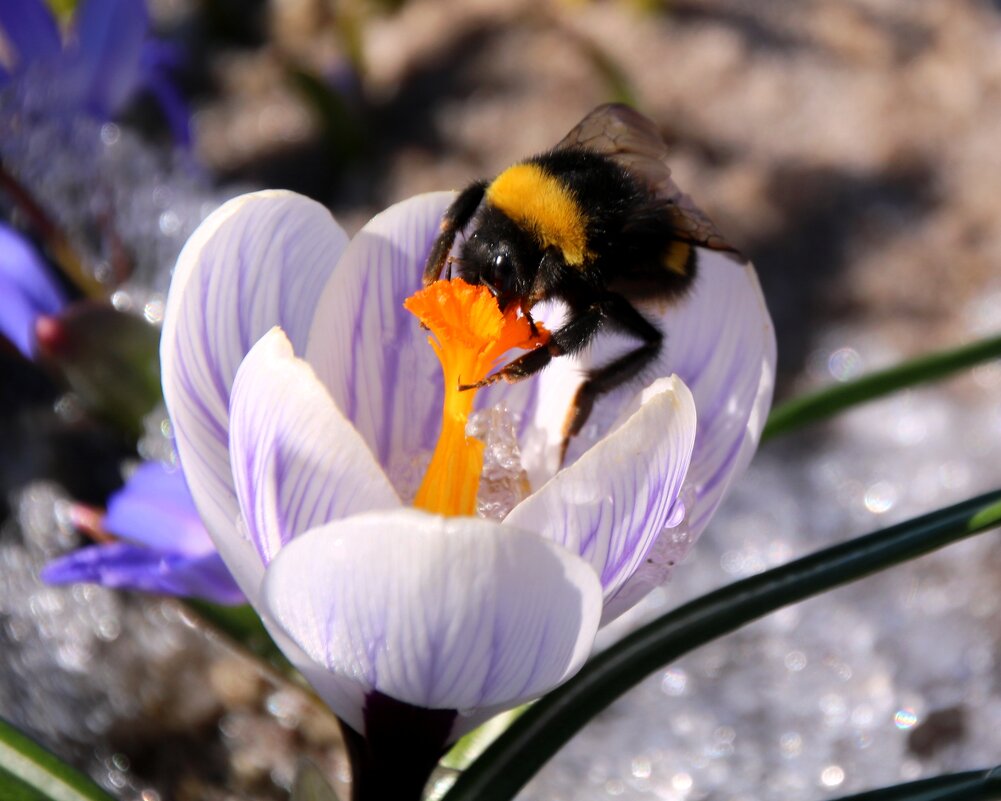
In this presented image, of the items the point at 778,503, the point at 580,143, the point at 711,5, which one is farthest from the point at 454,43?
the point at 580,143

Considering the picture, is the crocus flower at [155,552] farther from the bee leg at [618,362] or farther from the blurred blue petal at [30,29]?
the blurred blue petal at [30,29]

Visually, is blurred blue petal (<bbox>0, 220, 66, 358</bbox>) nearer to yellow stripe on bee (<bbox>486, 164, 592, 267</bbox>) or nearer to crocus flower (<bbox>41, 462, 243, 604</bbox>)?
crocus flower (<bbox>41, 462, 243, 604</bbox>)

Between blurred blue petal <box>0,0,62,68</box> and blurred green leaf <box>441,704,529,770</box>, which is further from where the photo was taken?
blurred blue petal <box>0,0,62,68</box>

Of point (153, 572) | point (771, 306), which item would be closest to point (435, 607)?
point (153, 572)

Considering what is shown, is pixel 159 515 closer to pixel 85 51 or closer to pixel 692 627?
pixel 692 627

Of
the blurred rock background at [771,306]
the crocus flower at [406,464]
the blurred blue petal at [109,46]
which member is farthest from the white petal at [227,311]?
the blurred blue petal at [109,46]

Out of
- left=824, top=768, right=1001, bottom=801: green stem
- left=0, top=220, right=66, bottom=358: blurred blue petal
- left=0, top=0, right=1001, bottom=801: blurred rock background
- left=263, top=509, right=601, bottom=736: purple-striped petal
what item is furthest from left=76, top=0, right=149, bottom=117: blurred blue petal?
left=824, top=768, right=1001, bottom=801: green stem
